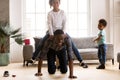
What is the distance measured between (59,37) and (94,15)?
297cm

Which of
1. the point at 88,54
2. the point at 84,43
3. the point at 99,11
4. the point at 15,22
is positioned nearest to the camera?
the point at 88,54

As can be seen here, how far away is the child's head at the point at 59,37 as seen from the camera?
4.60 m

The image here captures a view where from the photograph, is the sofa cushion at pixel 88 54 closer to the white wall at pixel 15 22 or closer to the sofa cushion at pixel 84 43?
the sofa cushion at pixel 84 43

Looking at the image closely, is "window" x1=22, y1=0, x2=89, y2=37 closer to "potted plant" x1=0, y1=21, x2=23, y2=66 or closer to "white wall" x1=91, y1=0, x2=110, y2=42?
"white wall" x1=91, y1=0, x2=110, y2=42

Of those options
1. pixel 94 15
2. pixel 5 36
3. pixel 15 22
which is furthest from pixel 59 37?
pixel 94 15

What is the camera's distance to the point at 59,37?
461 centimetres

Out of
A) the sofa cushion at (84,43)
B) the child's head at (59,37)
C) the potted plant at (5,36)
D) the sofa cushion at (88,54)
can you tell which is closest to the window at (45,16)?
the sofa cushion at (84,43)

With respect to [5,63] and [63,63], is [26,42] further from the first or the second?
[63,63]

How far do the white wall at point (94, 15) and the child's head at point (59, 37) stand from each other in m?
2.74

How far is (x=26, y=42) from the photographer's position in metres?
6.65

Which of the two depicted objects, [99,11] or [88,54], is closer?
[88,54]

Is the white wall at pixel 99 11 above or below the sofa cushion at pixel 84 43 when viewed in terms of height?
above

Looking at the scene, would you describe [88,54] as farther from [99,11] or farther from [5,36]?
[5,36]

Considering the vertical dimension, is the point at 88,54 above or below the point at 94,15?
below
